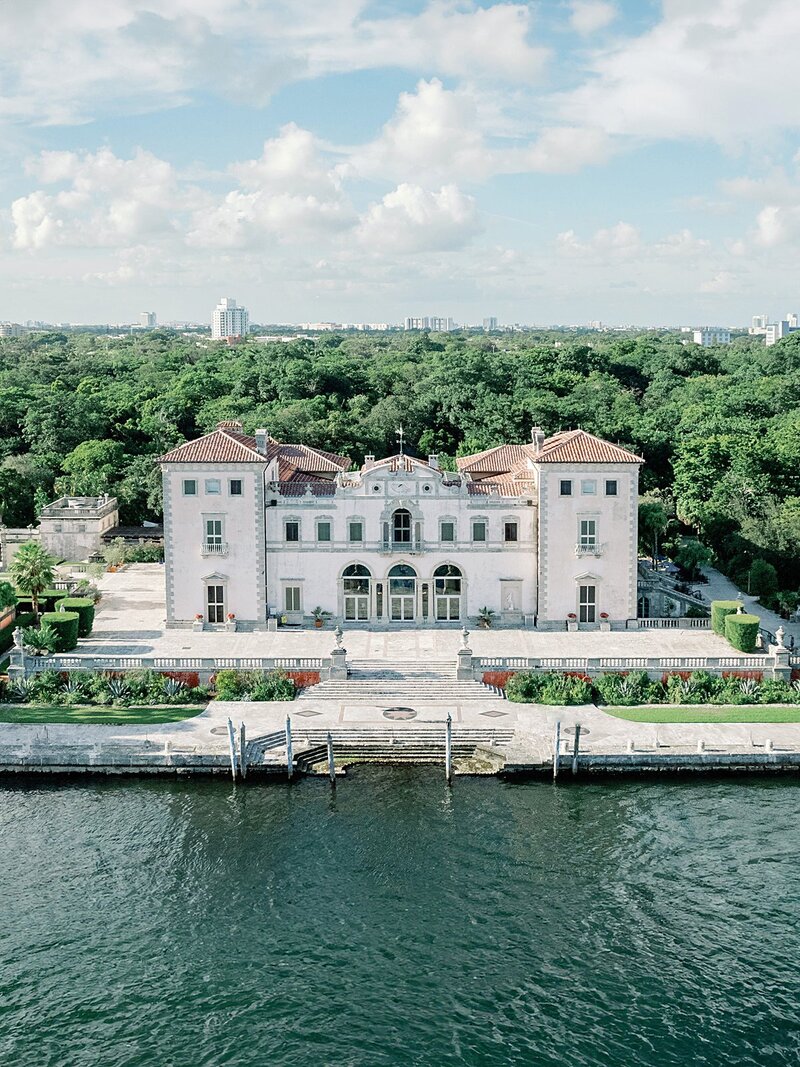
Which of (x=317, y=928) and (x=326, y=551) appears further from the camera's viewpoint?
(x=326, y=551)

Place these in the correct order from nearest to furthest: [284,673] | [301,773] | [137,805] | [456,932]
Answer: [456,932] < [137,805] < [301,773] < [284,673]

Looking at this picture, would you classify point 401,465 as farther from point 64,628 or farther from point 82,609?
point 64,628

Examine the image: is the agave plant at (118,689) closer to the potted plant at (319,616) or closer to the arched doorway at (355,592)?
the potted plant at (319,616)

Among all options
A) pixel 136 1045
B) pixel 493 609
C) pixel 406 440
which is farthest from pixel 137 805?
pixel 406 440

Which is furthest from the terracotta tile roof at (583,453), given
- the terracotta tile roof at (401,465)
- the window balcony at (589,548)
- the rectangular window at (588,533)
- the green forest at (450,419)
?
the green forest at (450,419)

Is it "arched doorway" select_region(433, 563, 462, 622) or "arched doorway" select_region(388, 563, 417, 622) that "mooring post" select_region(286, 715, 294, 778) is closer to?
"arched doorway" select_region(388, 563, 417, 622)

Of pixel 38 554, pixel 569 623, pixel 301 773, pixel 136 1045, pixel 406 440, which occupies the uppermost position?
pixel 406 440

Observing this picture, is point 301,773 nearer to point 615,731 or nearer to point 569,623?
point 615,731
